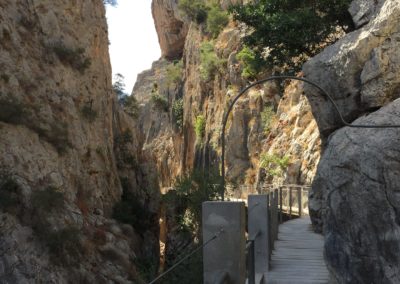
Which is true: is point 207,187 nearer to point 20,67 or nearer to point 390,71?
point 20,67

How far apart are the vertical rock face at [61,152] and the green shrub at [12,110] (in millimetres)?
35

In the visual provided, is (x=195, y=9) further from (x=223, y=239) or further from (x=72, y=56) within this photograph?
(x=223, y=239)

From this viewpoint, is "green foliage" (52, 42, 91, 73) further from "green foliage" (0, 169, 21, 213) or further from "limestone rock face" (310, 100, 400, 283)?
"limestone rock face" (310, 100, 400, 283)

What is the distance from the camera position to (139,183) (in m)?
27.3

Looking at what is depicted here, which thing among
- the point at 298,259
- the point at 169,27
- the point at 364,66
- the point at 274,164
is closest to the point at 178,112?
the point at 169,27

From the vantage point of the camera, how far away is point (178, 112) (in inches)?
2176

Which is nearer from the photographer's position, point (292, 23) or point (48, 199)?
point (48, 199)

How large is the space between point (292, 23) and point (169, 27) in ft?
162

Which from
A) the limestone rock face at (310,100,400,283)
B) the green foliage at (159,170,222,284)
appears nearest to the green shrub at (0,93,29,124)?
the green foliage at (159,170,222,284)

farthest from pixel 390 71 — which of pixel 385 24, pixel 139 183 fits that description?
pixel 139 183

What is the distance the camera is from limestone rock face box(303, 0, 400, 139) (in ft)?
40.3

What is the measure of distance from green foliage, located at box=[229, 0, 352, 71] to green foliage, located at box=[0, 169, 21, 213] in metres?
10.2

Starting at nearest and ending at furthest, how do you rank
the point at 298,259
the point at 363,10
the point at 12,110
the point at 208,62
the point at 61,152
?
the point at 298,259, the point at 363,10, the point at 12,110, the point at 61,152, the point at 208,62

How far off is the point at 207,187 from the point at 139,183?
208 inches
